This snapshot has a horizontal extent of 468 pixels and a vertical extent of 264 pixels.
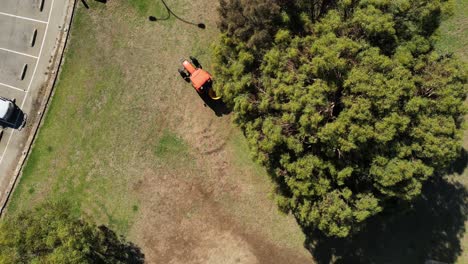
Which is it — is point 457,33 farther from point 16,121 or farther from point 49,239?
point 16,121

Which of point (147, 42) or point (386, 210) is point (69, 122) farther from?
point (386, 210)

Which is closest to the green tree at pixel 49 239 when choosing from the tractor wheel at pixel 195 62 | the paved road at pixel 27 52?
the paved road at pixel 27 52

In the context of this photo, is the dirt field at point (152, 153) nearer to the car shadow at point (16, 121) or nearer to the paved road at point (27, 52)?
the paved road at point (27, 52)

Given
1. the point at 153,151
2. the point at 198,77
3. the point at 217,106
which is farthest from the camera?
the point at 217,106

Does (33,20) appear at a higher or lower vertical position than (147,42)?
lower

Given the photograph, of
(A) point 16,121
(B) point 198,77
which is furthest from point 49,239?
(B) point 198,77

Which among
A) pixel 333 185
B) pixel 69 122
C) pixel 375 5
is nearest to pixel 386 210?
pixel 333 185

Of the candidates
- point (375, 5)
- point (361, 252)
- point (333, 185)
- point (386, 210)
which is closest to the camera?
point (375, 5)
